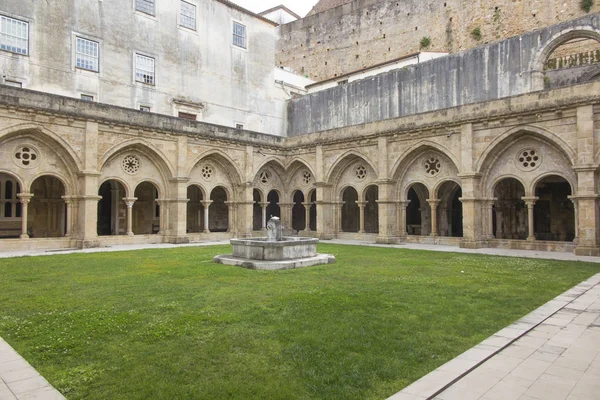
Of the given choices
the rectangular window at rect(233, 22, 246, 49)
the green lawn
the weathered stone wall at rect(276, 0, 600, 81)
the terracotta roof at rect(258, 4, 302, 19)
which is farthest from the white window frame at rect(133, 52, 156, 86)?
the terracotta roof at rect(258, 4, 302, 19)

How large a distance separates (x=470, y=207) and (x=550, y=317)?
38.1ft

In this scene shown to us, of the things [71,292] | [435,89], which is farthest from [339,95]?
[71,292]

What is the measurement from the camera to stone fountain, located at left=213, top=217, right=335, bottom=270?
10.9 meters

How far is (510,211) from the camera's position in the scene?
2117 cm

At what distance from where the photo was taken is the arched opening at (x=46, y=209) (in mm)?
20344

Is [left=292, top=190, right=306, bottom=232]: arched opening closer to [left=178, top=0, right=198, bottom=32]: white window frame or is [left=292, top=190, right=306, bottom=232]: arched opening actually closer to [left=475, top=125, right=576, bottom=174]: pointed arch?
[left=178, top=0, right=198, bottom=32]: white window frame

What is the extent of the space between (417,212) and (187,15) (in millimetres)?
17871

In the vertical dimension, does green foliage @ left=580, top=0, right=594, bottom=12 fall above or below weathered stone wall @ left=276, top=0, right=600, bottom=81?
below

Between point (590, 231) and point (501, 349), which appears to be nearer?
point (501, 349)

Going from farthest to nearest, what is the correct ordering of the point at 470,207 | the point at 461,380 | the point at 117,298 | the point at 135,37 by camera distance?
the point at 135,37 < the point at 470,207 < the point at 117,298 < the point at 461,380

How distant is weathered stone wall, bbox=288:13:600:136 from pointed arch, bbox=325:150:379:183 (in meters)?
3.87

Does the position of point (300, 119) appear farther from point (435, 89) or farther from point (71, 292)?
point (71, 292)

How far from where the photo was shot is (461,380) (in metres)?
3.86

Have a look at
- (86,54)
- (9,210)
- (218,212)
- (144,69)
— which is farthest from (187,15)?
(9,210)
